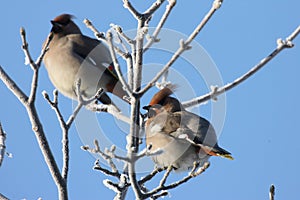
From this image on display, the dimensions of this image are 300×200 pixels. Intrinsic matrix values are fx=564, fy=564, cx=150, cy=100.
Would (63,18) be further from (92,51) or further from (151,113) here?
(151,113)

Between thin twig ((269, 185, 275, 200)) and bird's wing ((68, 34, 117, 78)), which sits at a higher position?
bird's wing ((68, 34, 117, 78))

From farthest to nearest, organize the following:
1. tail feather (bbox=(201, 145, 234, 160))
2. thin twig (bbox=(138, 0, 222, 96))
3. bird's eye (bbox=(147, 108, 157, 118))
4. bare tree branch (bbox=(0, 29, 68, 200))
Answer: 1. bird's eye (bbox=(147, 108, 157, 118))
2. tail feather (bbox=(201, 145, 234, 160))
3. bare tree branch (bbox=(0, 29, 68, 200))
4. thin twig (bbox=(138, 0, 222, 96))

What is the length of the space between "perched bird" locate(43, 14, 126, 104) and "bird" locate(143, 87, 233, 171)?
57 cm

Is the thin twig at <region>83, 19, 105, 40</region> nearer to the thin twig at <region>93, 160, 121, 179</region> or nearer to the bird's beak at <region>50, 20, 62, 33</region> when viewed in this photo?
the thin twig at <region>93, 160, 121, 179</region>

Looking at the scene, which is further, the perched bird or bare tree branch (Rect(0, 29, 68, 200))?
the perched bird

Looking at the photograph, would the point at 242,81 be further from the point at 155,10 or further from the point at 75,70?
the point at 75,70

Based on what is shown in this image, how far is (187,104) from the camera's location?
15.7 ft

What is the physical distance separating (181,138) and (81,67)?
1.48m

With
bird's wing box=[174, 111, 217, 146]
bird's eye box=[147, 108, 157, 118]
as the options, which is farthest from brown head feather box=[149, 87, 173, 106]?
bird's wing box=[174, 111, 217, 146]

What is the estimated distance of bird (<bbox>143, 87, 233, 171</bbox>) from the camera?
499 cm

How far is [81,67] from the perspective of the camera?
19.6ft

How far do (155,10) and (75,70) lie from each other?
1926mm

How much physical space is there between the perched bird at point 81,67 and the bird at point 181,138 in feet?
1.86

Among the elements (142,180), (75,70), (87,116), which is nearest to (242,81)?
(142,180)
